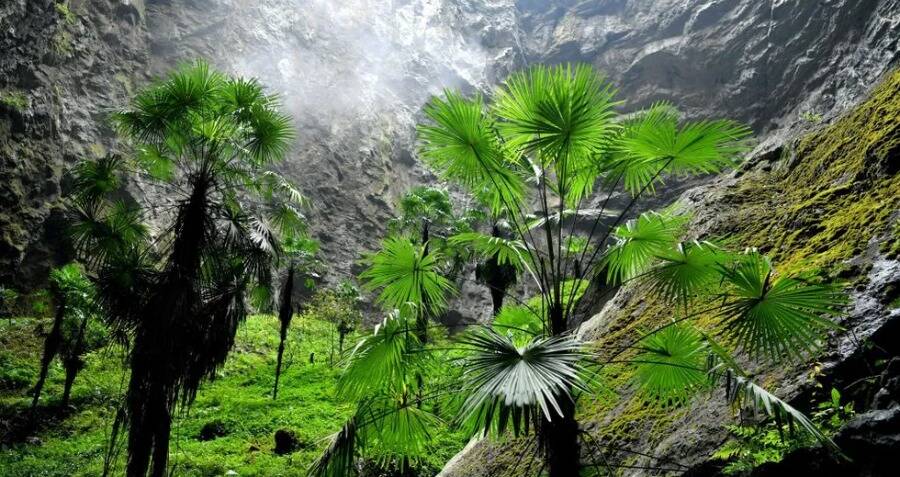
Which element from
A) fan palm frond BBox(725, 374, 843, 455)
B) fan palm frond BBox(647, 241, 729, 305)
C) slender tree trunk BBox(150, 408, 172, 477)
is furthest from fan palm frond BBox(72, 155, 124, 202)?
fan palm frond BBox(725, 374, 843, 455)

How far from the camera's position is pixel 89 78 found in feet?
73.6

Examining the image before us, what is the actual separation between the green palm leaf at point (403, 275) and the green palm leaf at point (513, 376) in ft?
4.67

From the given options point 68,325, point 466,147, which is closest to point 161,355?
point 466,147

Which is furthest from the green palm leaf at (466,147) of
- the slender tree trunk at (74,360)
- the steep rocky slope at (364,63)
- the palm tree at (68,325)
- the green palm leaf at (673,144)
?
the steep rocky slope at (364,63)

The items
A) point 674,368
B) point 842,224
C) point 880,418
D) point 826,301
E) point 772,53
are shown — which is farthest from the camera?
point 772,53

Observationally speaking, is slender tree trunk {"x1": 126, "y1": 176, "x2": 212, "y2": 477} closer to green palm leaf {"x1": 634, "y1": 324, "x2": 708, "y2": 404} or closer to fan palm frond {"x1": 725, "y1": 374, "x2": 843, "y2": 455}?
green palm leaf {"x1": 634, "y1": 324, "x2": 708, "y2": 404}

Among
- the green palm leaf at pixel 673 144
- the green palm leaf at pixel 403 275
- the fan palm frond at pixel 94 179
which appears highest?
the fan palm frond at pixel 94 179

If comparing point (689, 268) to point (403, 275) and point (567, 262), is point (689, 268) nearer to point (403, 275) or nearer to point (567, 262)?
point (567, 262)

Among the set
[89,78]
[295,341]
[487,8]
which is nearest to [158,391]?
[295,341]

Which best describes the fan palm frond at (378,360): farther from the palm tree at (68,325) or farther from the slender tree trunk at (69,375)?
the slender tree trunk at (69,375)

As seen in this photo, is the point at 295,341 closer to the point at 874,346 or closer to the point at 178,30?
the point at 178,30

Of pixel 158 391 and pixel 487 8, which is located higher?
pixel 487 8

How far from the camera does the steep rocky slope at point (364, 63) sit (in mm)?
18734

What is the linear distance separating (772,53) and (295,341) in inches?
1241
